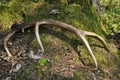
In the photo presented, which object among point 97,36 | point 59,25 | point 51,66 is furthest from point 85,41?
point 51,66

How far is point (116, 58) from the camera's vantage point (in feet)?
19.0

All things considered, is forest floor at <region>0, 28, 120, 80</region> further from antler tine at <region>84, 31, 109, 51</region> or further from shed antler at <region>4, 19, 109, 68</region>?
antler tine at <region>84, 31, 109, 51</region>

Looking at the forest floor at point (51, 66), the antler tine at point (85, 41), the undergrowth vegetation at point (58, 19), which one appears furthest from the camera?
the undergrowth vegetation at point (58, 19)

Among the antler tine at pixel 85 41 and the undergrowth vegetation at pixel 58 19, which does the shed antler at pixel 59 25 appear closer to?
the antler tine at pixel 85 41

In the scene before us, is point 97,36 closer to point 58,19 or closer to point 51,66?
point 58,19

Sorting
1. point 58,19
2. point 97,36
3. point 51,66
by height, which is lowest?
point 51,66

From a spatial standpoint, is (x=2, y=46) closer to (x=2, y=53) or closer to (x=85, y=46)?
(x=2, y=53)

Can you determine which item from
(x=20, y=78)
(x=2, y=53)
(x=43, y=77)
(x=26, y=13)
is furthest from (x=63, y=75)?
(x=26, y=13)

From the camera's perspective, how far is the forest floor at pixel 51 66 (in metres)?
4.99

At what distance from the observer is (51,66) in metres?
5.07

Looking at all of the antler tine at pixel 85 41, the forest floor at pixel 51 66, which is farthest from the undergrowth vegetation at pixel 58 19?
the antler tine at pixel 85 41

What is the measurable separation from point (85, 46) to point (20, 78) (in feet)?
4.09

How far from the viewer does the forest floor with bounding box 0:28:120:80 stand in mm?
4992

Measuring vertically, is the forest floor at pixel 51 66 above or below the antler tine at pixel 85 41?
below
